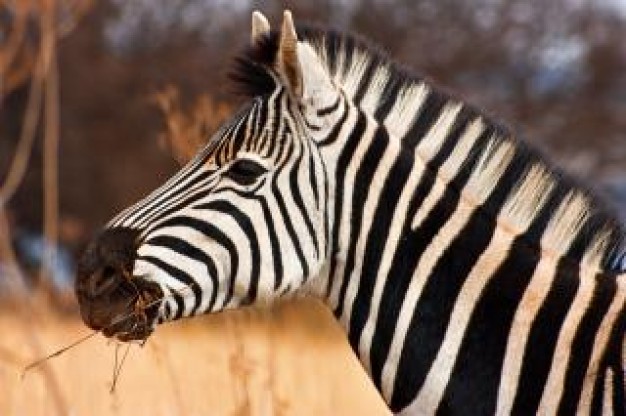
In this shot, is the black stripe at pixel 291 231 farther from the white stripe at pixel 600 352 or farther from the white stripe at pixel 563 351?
the white stripe at pixel 600 352

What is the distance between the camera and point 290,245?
4.59m

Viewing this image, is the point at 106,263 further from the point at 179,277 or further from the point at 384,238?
the point at 384,238

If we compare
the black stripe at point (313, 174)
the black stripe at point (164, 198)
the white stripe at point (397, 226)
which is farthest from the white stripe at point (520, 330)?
the black stripe at point (164, 198)

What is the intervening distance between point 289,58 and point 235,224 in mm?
535

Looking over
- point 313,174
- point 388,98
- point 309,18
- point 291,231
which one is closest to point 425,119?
point 388,98

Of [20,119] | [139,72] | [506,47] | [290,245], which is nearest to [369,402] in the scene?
[290,245]

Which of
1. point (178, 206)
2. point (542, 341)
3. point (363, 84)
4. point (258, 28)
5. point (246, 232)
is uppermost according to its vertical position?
point (258, 28)

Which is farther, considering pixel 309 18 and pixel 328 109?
pixel 309 18

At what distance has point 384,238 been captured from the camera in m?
4.53

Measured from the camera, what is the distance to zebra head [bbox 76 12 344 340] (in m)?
4.50

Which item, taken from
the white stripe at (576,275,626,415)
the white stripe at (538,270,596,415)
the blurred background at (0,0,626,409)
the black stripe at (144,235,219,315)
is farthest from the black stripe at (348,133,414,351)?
the blurred background at (0,0,626,409)

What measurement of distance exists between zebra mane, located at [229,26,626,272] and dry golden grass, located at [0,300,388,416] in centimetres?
188

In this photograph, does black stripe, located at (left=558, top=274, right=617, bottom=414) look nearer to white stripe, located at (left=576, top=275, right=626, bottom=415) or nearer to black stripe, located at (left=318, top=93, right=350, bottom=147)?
white stripe, located at (left=576, top=275, right=626, bottom=415)

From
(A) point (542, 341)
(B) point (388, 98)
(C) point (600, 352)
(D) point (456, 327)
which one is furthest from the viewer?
(B) point (388, 98)
